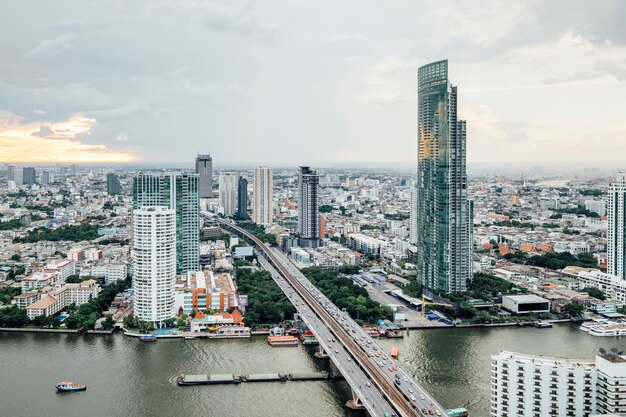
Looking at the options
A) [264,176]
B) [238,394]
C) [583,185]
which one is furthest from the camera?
[583,185]

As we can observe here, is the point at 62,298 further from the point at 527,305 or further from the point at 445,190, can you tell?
the point at 527,305

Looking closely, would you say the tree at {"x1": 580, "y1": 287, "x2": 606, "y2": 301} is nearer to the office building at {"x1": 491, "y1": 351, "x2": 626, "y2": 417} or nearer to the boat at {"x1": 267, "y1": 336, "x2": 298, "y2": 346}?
the boat at {"x1": 267, "y1": 336, "x2": 298, "y2": 346}

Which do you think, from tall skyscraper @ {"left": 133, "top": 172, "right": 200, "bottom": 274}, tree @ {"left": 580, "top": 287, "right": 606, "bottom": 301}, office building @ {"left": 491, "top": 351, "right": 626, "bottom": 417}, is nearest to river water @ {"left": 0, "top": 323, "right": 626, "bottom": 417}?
office building @ {"left": 491, "top": 351, "right": 626, "bottom": 417}

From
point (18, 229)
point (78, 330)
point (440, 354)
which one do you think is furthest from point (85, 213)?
point (440, 354)

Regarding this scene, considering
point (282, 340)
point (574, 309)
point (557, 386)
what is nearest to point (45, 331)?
point (282, 340)

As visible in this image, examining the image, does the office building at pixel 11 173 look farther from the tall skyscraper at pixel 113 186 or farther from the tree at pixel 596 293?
the tree at pixel 596 293

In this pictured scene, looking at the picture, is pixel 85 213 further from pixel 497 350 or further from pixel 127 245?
pixel 497 350

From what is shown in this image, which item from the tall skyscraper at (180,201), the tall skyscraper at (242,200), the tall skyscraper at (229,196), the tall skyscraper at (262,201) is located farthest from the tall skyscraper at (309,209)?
the tall skyscraper at (229,196)
